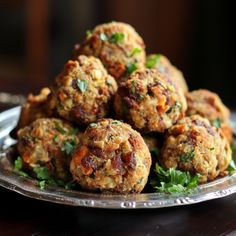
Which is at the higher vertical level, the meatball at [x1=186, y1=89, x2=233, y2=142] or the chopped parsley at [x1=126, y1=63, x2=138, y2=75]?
the chopped parsley at [x1=126, y1=63, x2=138, y2=75]

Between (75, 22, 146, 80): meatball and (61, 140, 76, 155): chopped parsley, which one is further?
(75, 22, 146, 80): meatball

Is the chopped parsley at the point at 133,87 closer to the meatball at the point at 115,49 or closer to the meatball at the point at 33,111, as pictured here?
the meatball at the point at 115,49

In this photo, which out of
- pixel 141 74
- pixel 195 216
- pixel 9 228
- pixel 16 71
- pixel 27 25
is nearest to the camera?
pixel 9 228

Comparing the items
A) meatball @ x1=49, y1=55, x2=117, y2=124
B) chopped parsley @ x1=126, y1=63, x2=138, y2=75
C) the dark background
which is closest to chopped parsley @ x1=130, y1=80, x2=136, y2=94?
meatball @ x1=49, y1=55, x2=117, y2=124

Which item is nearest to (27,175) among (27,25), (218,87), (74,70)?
(74,70)

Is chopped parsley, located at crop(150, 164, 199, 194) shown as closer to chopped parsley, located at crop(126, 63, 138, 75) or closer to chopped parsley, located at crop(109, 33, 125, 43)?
chopped parsley, located at crop(126, 63, 138, 75)

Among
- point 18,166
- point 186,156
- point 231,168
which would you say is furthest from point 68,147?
point 231,168

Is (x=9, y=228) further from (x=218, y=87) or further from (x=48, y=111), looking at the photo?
(x=218, y=87)

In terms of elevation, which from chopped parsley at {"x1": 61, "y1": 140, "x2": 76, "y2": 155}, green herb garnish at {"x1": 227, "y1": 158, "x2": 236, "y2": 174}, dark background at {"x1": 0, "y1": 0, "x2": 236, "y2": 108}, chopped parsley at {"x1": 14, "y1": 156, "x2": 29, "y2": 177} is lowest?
dark background at {"x1": 0, "y1": 0, "x2": 236, "y2": 108}
